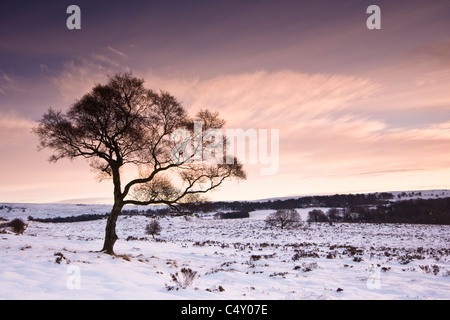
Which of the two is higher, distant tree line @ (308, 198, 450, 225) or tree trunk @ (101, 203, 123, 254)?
tree trunk @ (101, 203, 123, 254)

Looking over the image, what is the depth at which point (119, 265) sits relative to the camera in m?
12.0

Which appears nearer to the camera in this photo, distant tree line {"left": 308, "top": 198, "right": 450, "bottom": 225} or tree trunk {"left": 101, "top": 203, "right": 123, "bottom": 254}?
tree trunk {"left": 101, "top": 203, "right": 123, "bottom": 254}

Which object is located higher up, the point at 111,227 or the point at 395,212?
the point at 111,227

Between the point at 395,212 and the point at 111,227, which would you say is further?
the point at 395,212

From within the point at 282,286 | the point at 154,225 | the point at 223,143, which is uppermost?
the point at 223,143

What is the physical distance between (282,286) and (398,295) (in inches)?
159

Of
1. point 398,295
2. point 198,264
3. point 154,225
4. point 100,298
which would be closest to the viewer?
point 100,298

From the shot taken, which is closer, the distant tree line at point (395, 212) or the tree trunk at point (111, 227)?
the tree trunk at point (111, 227)

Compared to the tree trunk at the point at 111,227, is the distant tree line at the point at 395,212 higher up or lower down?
lower down
